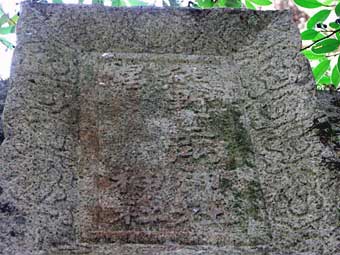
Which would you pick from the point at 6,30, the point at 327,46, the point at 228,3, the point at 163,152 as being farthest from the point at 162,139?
the point at 6,30

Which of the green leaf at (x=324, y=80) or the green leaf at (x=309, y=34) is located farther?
the green leaf at (x=324, y=80)

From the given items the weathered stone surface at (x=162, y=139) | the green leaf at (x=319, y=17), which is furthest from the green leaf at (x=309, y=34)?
the weathered stone surface at (x=162, y=139)

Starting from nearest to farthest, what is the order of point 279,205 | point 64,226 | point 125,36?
point 64,226 < point 279,205 < point 125,36

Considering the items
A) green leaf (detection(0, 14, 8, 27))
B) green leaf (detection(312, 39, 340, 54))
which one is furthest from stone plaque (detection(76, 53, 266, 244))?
green leaf (detection(0, 14, 8, 27))

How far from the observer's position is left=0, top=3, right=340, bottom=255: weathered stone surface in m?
1.24

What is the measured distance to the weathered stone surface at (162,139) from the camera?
124 cm

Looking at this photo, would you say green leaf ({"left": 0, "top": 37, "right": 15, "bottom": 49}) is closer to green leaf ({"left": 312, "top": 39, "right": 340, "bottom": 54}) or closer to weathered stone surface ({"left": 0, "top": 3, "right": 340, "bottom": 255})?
weathered stone surface ({"left": 0, "top": 3, "right": 340, "bottom": 255})

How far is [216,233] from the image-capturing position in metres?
1.25

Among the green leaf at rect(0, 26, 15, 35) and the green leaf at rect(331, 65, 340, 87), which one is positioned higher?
the green leaf at rect(0, 26, 15, 35)

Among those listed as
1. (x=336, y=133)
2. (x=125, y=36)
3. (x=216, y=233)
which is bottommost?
(x=216, y=233)

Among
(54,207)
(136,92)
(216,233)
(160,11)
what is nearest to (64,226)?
(54,207)

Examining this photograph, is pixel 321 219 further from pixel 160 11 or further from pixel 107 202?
pixel 160 11

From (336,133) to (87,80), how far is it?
69 centimetres

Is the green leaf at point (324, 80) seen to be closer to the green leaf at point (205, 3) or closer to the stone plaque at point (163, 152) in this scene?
the green leaf at point (205, 3)
